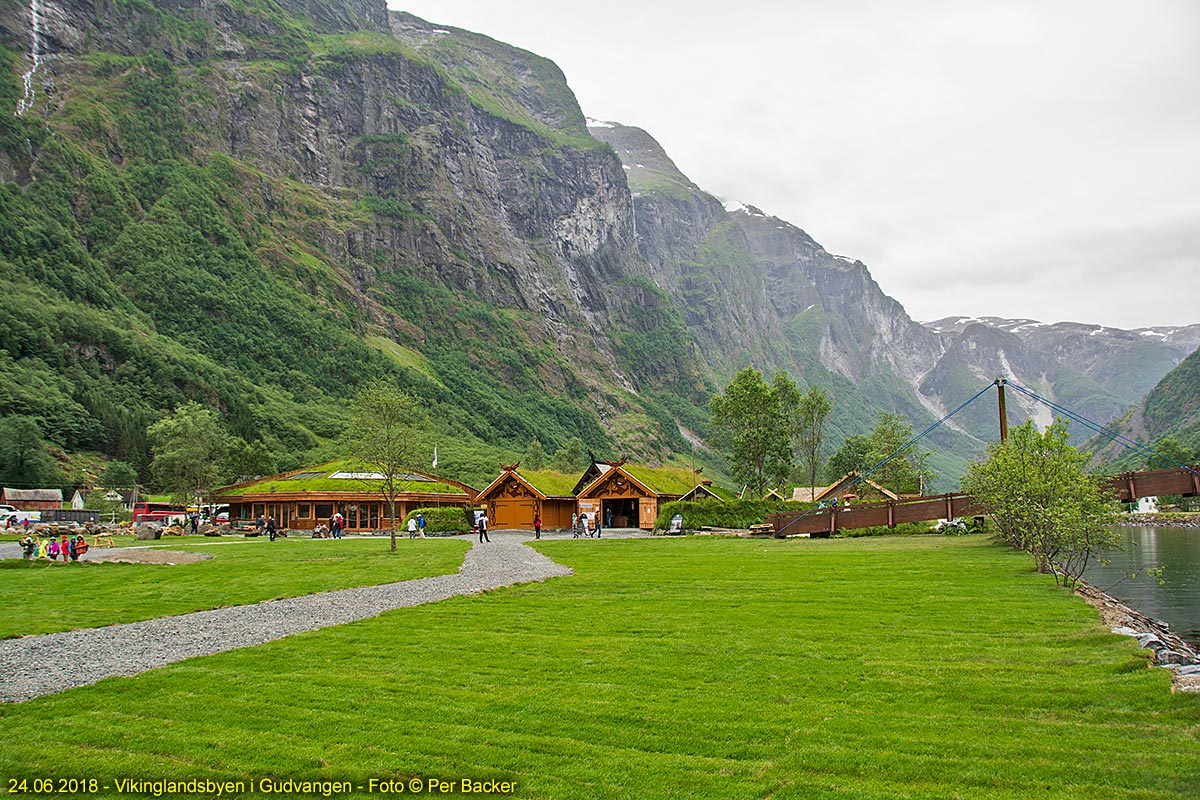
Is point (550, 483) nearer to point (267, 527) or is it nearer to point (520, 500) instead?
point (520, 500)

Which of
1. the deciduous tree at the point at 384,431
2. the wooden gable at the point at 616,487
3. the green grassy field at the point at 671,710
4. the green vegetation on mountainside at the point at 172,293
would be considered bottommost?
the green grassy field at the point at 671,710

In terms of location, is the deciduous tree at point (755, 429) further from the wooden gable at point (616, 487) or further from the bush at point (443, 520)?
the bush at point (443, 520)

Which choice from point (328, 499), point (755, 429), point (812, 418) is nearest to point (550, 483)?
point (755, 429)

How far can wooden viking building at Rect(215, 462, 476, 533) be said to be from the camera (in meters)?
71.6

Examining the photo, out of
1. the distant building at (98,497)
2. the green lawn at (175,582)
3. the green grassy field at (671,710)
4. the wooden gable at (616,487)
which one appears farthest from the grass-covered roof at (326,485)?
the green grassy field at (671,710)

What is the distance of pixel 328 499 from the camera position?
235ft

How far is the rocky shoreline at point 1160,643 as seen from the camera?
1054 cm

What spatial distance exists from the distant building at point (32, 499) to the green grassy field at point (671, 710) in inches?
3325

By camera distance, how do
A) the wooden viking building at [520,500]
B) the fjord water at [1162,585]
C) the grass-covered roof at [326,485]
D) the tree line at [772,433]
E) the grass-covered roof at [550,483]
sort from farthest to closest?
the grass-covered roof at [326,485]
the tree line at [772,433]
the grass-covered roof at [550,483]
the wooden viking building at [520,500]
the fjord water at [1162,585]

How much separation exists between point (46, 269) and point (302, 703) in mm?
158778

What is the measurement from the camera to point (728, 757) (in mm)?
8062

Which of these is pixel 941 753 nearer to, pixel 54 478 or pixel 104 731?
pixel 104 731

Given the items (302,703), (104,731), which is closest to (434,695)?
(302,703)

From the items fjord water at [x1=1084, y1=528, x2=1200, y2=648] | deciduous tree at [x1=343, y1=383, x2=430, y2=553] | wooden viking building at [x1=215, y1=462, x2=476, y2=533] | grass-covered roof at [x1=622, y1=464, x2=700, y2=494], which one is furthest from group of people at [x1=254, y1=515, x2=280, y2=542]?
fjord water at [x1=1084, y1=528, x2=1200, y2=648]
